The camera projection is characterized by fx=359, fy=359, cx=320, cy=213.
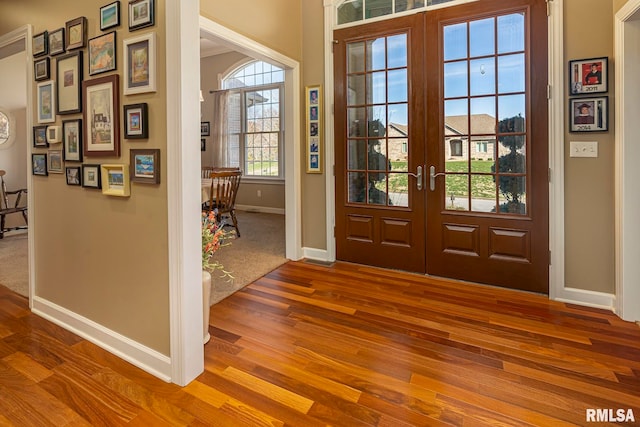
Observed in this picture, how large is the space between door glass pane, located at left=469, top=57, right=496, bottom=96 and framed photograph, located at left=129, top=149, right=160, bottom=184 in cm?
254

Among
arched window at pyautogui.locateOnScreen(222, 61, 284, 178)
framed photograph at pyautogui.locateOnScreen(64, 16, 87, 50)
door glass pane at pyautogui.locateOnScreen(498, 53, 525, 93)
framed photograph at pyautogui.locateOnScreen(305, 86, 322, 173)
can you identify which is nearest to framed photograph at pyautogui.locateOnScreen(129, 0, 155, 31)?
Answer: framed photograph at pyautogui.locateOnScreen(64, 16, 87, 50)

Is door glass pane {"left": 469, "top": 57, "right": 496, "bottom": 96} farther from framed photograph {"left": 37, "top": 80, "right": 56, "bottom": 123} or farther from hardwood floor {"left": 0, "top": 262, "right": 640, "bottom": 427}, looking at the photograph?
framed photograph {"left": 37, "top": 80, "right": 56, "bottom": 123}

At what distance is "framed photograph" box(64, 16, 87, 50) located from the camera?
2055mm

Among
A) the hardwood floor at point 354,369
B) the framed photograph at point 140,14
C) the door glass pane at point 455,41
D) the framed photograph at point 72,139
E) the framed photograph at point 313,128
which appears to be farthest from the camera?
the framed photograph at point 313,128

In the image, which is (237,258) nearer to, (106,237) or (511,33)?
(106,237)

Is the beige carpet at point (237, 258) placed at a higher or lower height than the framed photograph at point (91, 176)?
lower

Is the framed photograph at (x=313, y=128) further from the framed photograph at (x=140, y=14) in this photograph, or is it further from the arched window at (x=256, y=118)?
the arched window at (x=256, y=118)

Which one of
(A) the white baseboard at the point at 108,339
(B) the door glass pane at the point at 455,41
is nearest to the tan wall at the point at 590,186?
(B) the door glass pane at the point at 455,41

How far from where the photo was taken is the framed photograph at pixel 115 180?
74.0 inches

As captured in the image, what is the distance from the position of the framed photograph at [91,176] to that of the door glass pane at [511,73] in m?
2.95

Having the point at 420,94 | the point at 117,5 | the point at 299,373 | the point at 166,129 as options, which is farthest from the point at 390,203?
the point at 117,5

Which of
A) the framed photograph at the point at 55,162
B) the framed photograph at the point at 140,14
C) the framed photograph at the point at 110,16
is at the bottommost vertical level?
the framed photograph at the point at 55,162

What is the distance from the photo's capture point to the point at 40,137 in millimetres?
2424

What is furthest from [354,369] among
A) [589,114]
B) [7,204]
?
[7,204]
